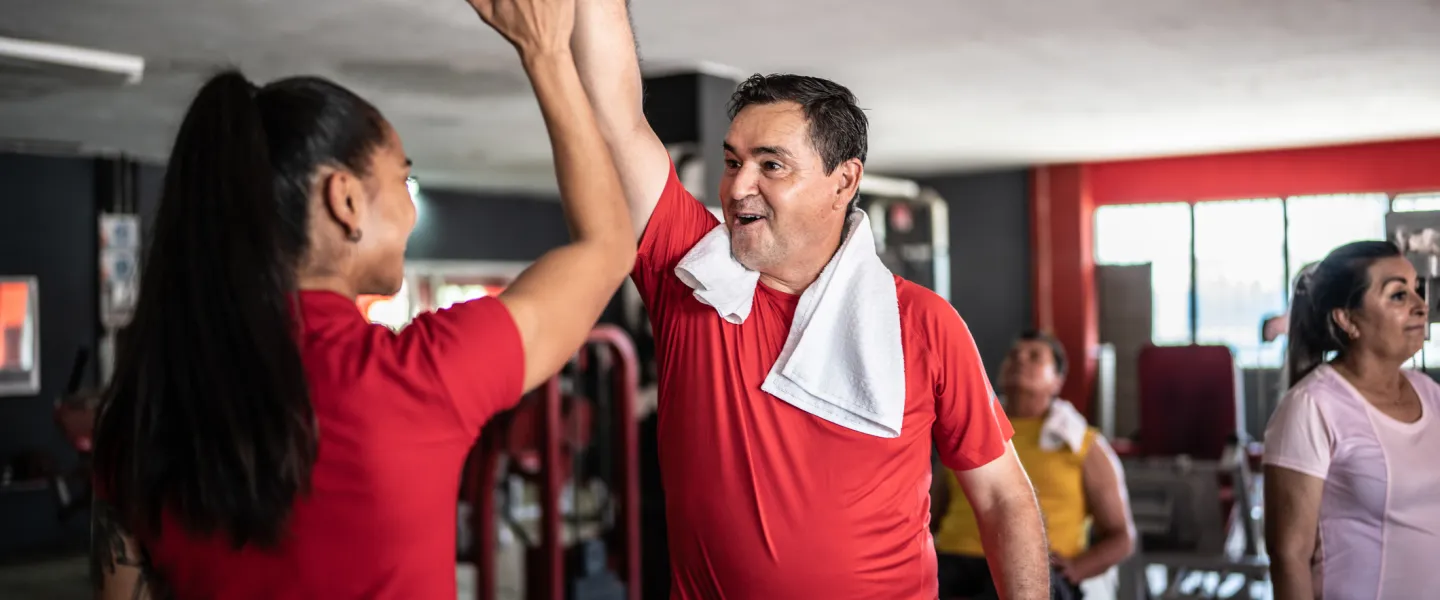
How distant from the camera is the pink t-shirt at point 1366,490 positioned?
82.1 inches

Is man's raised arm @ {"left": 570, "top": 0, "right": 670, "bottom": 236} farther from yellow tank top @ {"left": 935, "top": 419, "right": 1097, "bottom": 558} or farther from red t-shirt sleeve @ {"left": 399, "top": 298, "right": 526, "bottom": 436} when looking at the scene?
yellow tank top @ {"left": 935, "top": 419, "right": 1097, "bottom": 558}

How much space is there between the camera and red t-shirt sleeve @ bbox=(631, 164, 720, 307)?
1526 millimetres

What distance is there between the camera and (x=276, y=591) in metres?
0.97

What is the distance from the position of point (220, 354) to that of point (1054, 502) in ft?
8.73

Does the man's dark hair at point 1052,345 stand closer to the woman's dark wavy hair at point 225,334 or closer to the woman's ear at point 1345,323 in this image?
the woman's ear at point 1345,323

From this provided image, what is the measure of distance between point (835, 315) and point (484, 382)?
2.14ft

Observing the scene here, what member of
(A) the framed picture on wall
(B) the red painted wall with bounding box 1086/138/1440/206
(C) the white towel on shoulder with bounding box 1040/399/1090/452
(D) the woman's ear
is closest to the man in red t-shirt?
(D) the woman's ear

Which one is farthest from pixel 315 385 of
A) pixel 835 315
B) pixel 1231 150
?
pixel 1231 150

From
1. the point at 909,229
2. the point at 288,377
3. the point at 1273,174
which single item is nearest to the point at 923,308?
the point at 288,377

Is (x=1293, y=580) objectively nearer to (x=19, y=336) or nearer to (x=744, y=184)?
(x=744, y=184)

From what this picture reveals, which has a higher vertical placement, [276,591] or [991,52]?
[991,52]

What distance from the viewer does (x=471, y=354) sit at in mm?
987

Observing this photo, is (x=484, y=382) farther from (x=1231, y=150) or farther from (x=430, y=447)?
(x=1231, y=150)

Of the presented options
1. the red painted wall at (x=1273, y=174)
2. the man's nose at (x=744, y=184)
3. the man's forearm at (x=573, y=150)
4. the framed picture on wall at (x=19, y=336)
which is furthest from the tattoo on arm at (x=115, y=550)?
the red painted wall at (x=1273, y=174)
